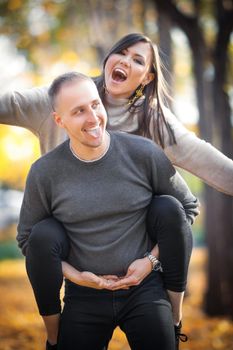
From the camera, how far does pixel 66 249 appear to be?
2482 mm

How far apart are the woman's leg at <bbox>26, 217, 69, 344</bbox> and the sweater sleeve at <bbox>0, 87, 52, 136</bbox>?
58cm

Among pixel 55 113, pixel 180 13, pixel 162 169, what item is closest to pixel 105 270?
pixel 162 169

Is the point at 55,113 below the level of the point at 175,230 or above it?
above

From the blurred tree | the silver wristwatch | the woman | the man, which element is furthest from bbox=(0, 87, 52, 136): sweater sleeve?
the blurred tree

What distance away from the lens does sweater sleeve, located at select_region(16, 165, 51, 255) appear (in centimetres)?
247

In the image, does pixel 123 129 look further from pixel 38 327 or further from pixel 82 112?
pixel 38 327

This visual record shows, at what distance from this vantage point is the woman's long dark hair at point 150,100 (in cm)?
272

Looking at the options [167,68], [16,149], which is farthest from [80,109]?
[16,149]

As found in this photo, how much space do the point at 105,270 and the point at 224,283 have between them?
18.6ft

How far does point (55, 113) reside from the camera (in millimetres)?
2465

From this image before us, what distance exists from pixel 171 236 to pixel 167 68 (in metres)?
2.56

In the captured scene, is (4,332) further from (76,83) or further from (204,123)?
(76,83)

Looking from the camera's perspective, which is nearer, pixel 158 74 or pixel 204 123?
pixel 158 74

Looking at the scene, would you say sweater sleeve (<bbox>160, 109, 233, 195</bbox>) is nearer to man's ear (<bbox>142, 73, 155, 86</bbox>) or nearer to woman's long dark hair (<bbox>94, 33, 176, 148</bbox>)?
woman's long dark hair (<bbox>94, 33, 176, 148</bbox>)
